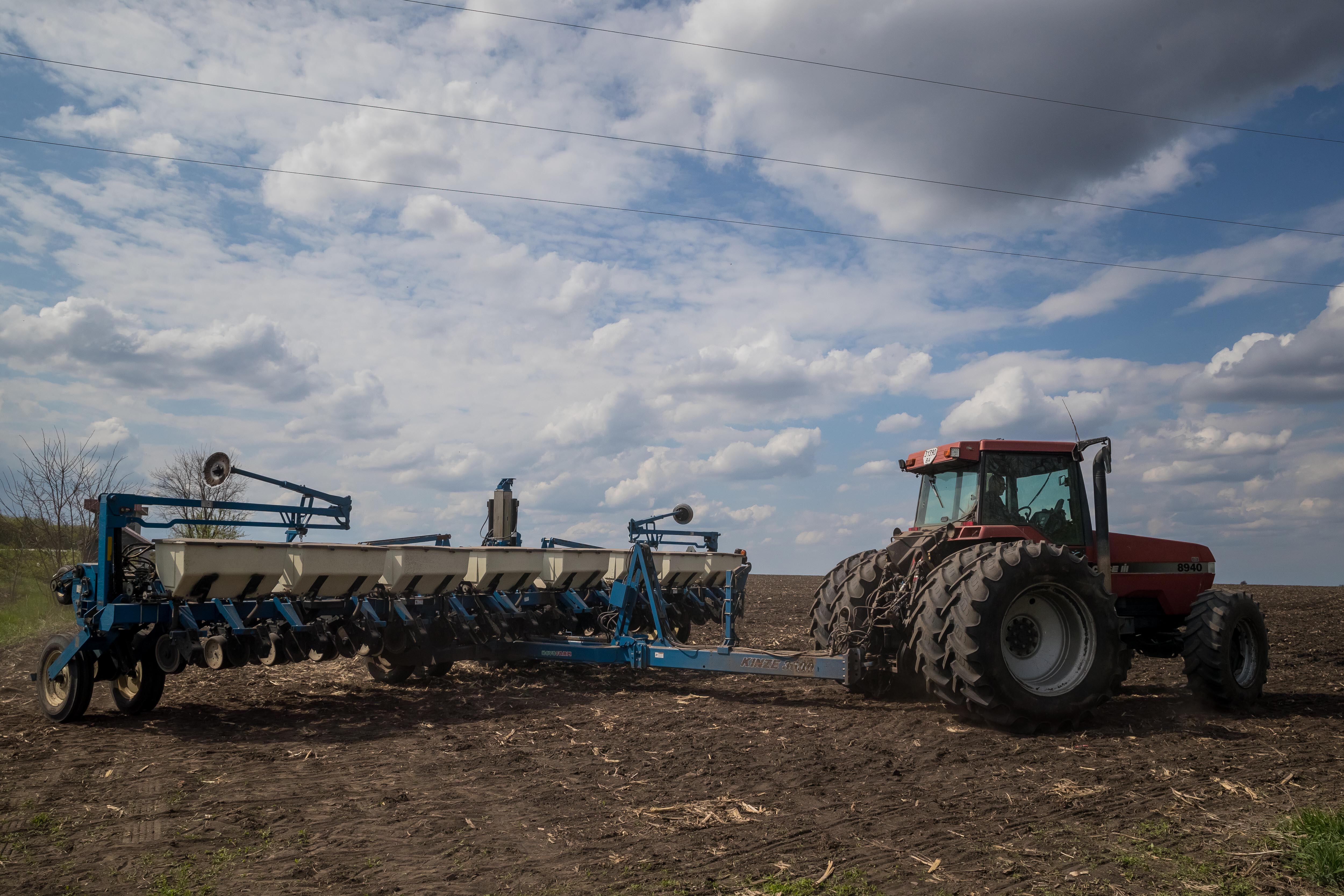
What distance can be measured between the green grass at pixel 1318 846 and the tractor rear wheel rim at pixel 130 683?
885 cm

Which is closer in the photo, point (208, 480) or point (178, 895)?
point (178, 895)

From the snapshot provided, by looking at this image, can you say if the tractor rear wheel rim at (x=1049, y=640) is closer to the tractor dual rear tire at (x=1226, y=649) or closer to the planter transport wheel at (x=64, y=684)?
the tractor dual rear tire at (x=1226, y=649)

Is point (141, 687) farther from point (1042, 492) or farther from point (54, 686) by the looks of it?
point (1042, 492)

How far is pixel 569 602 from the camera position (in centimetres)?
1100

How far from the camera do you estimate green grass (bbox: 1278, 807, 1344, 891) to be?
161 inches

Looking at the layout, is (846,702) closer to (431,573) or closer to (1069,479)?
(1069,479)

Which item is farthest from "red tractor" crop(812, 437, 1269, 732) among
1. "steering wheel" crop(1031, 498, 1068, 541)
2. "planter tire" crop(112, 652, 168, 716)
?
"planter tire" crop(112, 652, 168, 716)

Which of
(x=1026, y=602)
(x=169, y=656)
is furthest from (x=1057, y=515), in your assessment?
(x=169, y=656)

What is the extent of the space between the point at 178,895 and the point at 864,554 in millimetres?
→ 6746

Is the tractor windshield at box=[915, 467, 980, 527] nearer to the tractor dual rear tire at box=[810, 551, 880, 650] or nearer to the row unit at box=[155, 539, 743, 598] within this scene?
the tractor dual rear tire at box=[810, 551, 880, 650]

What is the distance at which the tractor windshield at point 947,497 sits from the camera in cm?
867

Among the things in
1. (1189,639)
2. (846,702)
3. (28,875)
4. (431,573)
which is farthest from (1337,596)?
(28,875)

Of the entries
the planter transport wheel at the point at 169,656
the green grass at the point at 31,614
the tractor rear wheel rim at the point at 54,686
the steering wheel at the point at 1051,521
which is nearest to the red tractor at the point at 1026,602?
the steering wheel at the point at 1051,521

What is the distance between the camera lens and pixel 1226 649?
320 inches
